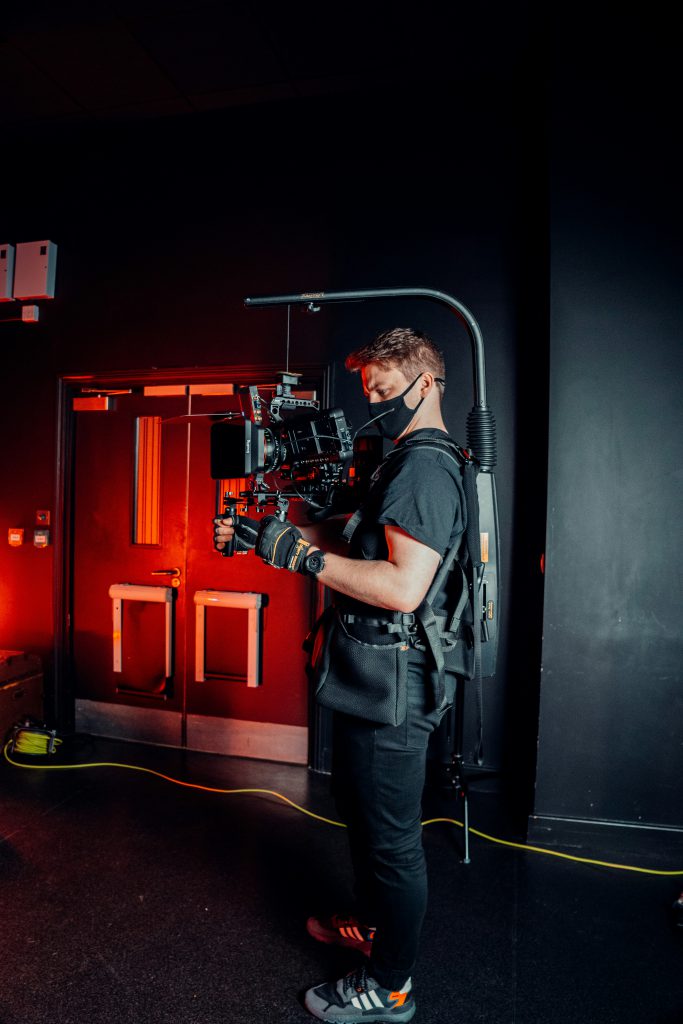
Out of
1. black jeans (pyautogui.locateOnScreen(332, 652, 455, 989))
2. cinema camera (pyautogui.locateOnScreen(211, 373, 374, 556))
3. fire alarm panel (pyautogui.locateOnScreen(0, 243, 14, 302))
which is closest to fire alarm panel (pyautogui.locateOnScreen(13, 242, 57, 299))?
fire alarm panel (pyautogui.locateOnScreen(0, 243, 14, 302))

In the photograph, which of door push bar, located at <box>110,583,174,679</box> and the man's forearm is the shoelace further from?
door push bar, located at <box>110,583,174,679</box>

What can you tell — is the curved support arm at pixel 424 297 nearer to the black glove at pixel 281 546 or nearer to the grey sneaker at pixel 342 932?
the black glove at pixel 281 546

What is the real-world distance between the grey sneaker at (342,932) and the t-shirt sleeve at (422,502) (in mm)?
1190

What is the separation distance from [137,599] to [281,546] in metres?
1.89

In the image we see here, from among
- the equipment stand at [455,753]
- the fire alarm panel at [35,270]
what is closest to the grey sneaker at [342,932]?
the equipment stand at [455,753]

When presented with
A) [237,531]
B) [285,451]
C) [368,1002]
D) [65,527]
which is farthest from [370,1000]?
[65,527]

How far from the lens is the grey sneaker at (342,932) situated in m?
1.66

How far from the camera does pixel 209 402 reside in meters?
2.99

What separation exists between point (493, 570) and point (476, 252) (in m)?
1.70

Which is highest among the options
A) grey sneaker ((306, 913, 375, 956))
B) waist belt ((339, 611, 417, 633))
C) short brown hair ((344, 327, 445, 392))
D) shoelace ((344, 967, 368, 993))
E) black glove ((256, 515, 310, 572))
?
short brown hair ((344, 327, 445, 392))

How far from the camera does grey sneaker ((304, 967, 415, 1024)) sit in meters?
1.45

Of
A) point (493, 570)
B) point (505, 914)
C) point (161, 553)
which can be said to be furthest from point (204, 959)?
point (161, 553)

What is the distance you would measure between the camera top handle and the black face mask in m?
0.24

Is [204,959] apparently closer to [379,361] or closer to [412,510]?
[412,510]
